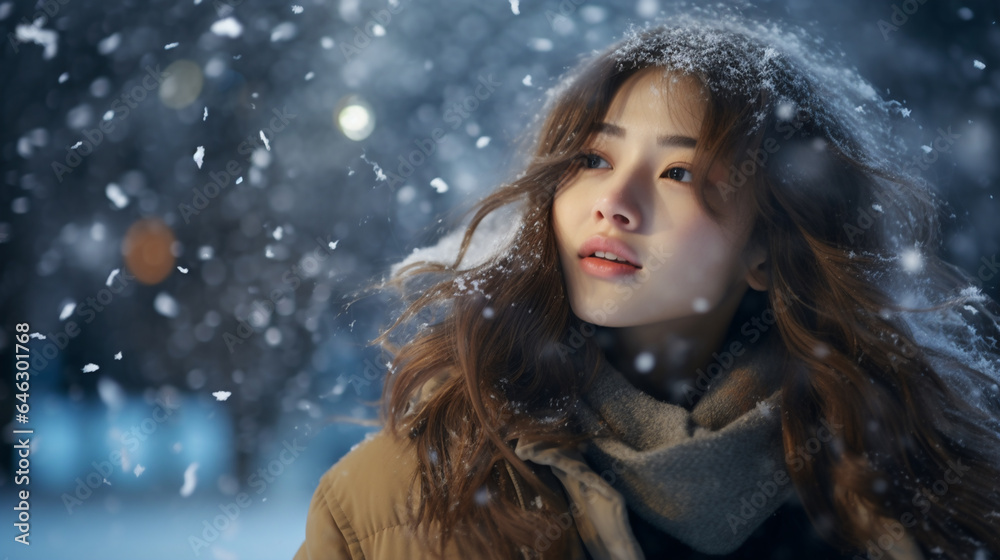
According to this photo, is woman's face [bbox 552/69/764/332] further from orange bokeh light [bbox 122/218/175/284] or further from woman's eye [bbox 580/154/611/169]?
orange bokeh light [bbox 122/218/175/284]

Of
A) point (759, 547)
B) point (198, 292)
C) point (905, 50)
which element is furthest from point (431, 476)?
point (905, 50)

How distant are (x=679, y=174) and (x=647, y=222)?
88 mm

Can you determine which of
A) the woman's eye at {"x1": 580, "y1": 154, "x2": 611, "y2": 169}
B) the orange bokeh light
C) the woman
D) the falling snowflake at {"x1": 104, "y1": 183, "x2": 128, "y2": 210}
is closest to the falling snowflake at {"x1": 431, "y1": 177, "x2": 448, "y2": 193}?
the woman

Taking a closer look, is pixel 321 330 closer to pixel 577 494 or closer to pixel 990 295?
pixel 577 494

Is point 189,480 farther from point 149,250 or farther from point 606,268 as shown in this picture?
point 606,268

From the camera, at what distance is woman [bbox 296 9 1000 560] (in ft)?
2.87

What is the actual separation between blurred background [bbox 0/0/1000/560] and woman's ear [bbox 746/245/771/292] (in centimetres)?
73

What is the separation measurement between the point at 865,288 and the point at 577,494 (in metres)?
0.56

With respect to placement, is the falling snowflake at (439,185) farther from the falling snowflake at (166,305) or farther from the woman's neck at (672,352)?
the falling snowflake at (166,305)

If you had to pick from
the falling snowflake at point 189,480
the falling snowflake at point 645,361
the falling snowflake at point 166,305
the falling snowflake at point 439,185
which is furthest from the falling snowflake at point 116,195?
the falling snowflake at point 645,361

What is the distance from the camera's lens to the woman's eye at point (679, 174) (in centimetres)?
88

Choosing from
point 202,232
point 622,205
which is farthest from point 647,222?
point 202,232

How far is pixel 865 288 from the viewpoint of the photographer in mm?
958

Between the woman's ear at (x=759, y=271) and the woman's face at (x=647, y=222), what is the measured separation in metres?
0.04
